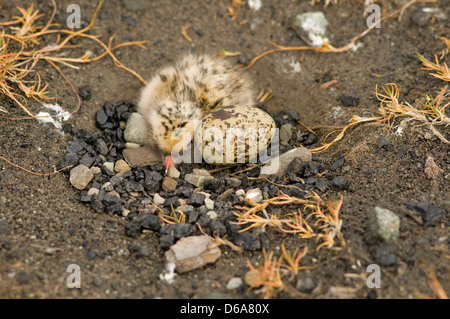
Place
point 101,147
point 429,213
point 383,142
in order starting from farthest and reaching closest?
point 101,147 < point 383,142 < point 429,213

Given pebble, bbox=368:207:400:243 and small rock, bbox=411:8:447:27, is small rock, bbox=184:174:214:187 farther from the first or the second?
small rock, bbox=411:8:447:27

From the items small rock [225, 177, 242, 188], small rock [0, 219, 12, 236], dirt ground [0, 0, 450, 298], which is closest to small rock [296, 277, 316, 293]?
dirt ground [0, 0, 450, 298]

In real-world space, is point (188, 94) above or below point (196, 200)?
above

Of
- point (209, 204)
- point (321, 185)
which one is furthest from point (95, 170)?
point (321, 185)

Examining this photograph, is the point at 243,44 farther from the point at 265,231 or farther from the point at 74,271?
the point at 74,271

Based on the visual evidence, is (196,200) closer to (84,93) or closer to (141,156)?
(141,156)
